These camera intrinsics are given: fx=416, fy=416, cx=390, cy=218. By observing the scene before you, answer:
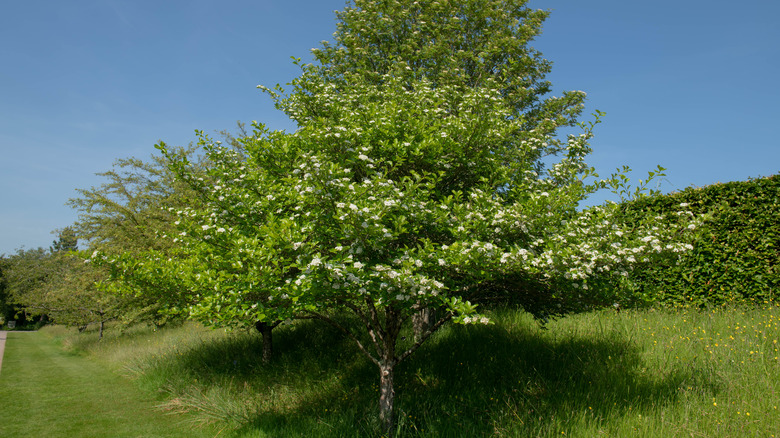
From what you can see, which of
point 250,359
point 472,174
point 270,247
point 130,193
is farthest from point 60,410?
point 130,193

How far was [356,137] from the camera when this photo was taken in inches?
269

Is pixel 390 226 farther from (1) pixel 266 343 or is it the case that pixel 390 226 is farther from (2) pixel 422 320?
(1) pixel 266 343

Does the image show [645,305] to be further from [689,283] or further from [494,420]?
[494,420]

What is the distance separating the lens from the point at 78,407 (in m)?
10.7

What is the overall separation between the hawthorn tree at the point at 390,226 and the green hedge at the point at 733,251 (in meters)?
3.92

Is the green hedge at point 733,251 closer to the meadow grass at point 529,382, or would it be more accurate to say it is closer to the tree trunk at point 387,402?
the meadow grass at point 529,382

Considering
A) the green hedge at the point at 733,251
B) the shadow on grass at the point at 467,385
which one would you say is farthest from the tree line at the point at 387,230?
the green hedge at the point at 733,251

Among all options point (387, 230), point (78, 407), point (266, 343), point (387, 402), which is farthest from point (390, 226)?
point (78, 407)

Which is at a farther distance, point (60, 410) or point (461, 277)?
point (60, 410)

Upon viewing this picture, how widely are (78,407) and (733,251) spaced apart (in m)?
16.5

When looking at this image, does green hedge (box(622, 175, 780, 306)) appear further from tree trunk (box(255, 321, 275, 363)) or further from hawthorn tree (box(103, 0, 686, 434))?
tree trunk (box(255, 321, 275, 363))

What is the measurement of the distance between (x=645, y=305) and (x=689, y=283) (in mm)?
1200

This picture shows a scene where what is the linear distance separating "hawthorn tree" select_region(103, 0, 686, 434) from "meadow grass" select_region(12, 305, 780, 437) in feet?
4.49

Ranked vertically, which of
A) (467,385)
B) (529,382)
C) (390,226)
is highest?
(390,226)
